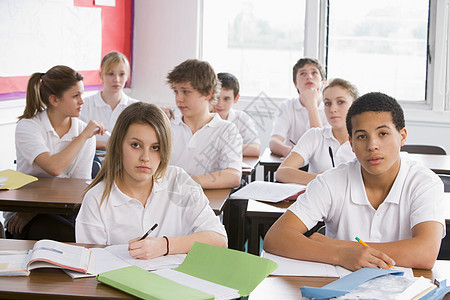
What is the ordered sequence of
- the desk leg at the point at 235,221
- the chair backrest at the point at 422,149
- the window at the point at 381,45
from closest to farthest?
1. the desk leg at the point at 235,221
2. the chair backrest at the point at 422,149
3. the window at the point at 381,45

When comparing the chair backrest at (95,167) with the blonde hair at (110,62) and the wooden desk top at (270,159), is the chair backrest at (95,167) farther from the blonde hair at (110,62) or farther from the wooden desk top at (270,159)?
the blonde hair at (110,62)

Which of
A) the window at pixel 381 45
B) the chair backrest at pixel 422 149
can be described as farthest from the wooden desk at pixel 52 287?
the window at pixel 381 45

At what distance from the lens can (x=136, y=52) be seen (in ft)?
19.6

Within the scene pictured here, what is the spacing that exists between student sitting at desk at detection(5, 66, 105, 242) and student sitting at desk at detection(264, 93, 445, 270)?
1.63 m

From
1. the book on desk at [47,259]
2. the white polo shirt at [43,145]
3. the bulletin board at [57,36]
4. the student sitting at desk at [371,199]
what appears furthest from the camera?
the bulletin board at [57,36]

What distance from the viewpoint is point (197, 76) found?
3203 mm

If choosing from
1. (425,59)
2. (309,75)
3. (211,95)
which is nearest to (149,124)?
(211,95)

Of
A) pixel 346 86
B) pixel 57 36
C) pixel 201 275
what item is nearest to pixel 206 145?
pixel 346 86

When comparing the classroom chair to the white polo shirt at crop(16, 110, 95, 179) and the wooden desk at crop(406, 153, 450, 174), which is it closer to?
the wooden desk at crop(406, 153, 450, 174)

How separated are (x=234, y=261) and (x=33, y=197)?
1349 millimetres

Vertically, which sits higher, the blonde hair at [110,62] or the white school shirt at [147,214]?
the blonde hair at [110,62]

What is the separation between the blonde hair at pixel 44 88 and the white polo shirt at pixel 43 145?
0.04m

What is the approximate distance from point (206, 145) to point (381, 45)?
3275 millimetres

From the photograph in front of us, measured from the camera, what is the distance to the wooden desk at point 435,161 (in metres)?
3.43
